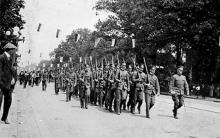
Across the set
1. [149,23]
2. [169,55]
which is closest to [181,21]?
[149,23]

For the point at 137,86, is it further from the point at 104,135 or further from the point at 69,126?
the point at 104,135

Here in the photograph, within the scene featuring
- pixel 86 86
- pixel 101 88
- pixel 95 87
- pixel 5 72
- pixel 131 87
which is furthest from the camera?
pixel 95 87

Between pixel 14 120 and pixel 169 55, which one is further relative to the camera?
pixel 169 55

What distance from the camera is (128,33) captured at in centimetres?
5066

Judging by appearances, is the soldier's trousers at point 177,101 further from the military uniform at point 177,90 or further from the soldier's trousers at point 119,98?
the soldier's trousers at point 119,98

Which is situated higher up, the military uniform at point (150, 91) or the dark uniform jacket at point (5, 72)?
the dark uniform jacket at point (5, 72)

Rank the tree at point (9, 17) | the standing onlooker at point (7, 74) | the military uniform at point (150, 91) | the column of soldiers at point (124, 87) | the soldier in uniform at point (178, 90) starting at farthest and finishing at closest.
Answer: the tree at point (9, 17)
the column of soldiers at point (124, 87)
the soldier in uniform at point (178, 90)
the military uniform at point (150, 91)
the standing onlooker at point (7, 74)

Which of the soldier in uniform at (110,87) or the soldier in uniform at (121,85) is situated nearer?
the soldier in uniform at (121,85)

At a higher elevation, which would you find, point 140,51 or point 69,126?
point 140,51

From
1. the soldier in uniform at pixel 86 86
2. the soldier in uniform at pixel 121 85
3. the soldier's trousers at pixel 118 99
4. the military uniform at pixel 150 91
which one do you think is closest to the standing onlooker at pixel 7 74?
the soldier's trousers at pixel 118 99

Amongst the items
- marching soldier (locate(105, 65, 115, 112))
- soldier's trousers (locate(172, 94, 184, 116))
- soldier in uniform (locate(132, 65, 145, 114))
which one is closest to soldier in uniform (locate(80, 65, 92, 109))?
marching soldier (locate(105, 65, 115, 112))

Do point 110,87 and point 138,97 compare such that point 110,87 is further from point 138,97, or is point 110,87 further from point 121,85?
point 138,97

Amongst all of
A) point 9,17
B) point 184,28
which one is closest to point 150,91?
point 9,17

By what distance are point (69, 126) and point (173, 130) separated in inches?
109
